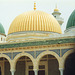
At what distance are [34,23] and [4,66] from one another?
4.13m

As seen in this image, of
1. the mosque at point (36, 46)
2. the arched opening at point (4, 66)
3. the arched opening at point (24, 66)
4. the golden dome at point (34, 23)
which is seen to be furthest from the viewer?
the golden dome at point (34, 23)

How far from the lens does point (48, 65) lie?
761 inches

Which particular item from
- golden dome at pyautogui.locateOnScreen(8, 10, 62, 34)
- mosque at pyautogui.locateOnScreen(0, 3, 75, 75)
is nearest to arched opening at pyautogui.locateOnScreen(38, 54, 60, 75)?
mosque at pyautogui.locateOnScreen(0, 3, 75, 75)

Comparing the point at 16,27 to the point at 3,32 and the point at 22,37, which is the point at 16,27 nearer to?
the point at 22,37

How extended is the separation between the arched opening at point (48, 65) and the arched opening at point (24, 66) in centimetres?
82

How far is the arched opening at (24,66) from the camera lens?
19.9 m

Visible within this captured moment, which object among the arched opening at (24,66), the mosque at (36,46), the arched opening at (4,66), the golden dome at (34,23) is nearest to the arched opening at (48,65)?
the mosque at (36,46)

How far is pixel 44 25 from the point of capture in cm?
2117

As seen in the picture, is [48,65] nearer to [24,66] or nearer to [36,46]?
[24,66]

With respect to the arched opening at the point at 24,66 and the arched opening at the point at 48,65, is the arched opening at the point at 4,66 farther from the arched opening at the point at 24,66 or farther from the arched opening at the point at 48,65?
the arched opening at the point at 48,65

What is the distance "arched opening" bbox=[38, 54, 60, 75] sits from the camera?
19156 millimetres

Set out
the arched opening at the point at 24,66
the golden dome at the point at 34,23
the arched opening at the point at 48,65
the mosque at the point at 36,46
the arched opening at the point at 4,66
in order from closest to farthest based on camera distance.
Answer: the mosque at the point at 36,46
the arched opening at the point at 48,65
the arched opening at the point at 24,66
the arched opening at the point at 4,66
the golden dome at the point at 34,23

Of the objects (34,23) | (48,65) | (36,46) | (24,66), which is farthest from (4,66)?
(34,23)

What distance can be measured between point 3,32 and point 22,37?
4317mm
